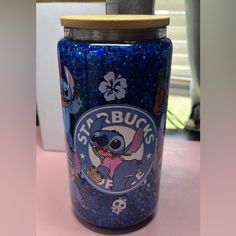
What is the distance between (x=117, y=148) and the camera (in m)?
0.44

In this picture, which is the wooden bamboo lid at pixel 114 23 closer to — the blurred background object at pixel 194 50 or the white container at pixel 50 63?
A: the white container at pixel 50 63

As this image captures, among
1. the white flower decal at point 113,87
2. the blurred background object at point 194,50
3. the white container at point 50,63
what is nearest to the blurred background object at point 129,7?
the white container at point 50,63

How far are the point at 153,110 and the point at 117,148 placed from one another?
66mm

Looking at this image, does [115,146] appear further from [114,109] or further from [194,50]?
[194,50]

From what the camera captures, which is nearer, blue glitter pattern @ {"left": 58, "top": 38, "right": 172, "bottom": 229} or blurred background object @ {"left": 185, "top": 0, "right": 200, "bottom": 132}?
blue glitter pattern @ {"left": 58, "top": 38, "right": 172, "bottom": 229}

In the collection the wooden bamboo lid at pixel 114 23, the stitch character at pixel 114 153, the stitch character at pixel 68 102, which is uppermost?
the wooden bamboo lid at pixel 114 23

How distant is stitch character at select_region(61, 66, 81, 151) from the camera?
448mm

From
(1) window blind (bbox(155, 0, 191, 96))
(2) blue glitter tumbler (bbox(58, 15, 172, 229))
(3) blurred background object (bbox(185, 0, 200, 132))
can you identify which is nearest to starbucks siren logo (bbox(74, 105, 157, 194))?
(2) blue glitter tumbler (bbox(58, 15, 172, 229))

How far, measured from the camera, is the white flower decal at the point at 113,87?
0.42 meters

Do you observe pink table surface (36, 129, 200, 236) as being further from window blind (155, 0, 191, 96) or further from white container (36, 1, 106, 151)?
window blind (155, 0, 191, 96)

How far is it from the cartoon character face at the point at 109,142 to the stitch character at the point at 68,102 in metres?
0.04

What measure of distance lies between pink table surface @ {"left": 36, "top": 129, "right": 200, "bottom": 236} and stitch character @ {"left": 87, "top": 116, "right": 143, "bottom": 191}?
82 mm

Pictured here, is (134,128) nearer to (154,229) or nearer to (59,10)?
(154,229)

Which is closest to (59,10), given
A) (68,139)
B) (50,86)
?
(50,86)
